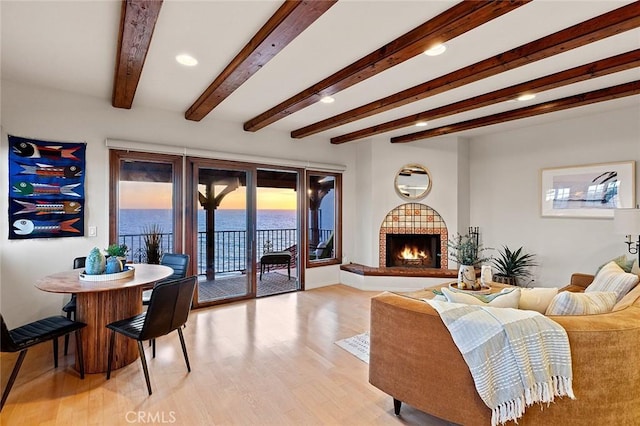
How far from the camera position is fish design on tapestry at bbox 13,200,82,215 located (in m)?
3.19

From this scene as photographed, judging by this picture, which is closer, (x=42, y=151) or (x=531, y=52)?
(x=531, y=52)

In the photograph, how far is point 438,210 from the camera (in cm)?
556

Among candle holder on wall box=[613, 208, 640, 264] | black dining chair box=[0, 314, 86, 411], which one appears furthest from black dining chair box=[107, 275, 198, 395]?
candle holder on wall box=[613, 208, 640, 264]

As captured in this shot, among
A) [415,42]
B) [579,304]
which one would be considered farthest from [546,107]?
[579,304]

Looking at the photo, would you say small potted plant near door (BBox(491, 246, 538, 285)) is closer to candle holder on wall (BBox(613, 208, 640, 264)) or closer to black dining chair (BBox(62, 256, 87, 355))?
candle holder on wall (BBox(613, 208, 640, 264))

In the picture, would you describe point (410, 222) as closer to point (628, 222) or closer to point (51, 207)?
point (628, 222)

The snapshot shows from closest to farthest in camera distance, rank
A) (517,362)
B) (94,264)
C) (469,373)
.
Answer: (517,362) → (469,373) → (94,264)

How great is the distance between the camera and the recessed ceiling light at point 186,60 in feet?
8.58

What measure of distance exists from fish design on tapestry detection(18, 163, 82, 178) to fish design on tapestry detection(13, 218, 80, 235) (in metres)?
0.48

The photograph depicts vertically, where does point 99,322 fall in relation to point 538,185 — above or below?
below

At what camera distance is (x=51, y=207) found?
10.9ft

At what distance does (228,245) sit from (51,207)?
2332 millimetres

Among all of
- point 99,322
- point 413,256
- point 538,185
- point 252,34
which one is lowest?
point 99,322

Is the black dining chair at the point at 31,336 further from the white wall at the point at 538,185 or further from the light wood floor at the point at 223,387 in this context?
the white wall at the point at 538,185
